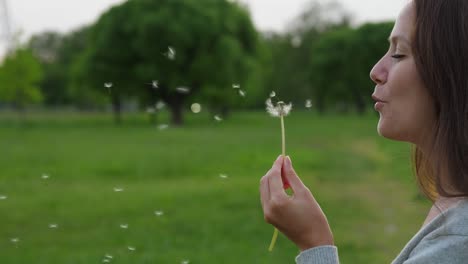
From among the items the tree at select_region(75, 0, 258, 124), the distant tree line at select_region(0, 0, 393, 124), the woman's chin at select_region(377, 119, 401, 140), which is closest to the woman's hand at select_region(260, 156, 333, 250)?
the woman's chin at select_region(377, 119, 401, 140)

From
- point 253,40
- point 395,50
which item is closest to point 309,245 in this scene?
point 395,50

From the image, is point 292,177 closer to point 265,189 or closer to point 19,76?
point 265,189

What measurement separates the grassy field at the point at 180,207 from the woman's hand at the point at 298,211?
1.03 metres

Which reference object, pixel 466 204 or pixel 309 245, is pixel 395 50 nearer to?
pixel 466 204

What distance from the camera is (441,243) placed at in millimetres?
1621

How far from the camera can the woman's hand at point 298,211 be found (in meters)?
1.84

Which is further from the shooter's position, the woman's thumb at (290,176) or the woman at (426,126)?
the woman's thumb at (290,176)

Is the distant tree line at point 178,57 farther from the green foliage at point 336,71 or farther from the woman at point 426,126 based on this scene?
the woman at point 426,126

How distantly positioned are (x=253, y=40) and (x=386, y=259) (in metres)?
49.4

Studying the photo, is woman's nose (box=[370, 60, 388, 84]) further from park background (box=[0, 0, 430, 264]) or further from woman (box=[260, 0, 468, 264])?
park background (box=[0, 0, 430, 264])

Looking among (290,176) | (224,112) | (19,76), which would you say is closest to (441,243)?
(290,176)

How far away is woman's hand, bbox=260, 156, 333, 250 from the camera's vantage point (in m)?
1.84

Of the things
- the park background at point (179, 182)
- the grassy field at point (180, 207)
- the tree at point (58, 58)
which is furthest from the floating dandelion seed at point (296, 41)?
the grassy field at point (180, 207)

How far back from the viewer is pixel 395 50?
1.86m
